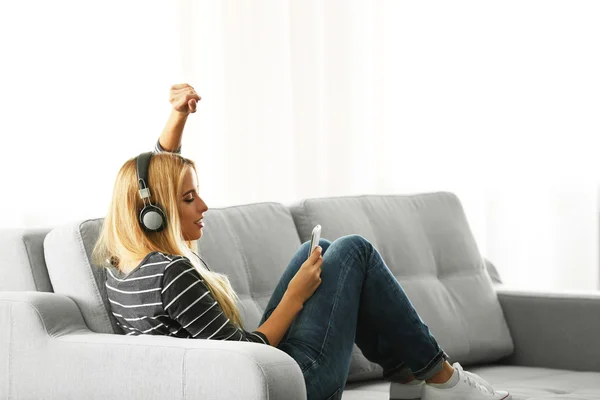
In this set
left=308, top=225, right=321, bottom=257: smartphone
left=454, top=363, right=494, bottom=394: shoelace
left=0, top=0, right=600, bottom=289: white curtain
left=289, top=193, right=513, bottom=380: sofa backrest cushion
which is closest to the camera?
left=308, top=225, right=321, bottom=257: smartphone

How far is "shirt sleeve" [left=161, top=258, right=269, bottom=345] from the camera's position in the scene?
196 cm

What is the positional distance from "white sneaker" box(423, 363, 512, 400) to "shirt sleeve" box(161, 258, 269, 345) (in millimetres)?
522

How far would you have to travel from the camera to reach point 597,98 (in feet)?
14.1

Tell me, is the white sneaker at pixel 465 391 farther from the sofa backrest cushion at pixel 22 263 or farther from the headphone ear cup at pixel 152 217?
the sofa backrest cushion at pixel 22 263

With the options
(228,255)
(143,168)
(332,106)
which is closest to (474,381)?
(228,255)

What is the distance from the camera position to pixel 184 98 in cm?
229

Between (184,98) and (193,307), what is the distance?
55cm

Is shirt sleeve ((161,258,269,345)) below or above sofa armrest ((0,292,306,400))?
above

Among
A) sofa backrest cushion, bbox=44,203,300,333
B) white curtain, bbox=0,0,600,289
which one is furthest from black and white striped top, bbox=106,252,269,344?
white curtain, bbox=0,0,600,289

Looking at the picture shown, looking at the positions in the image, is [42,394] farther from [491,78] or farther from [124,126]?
[491,78]

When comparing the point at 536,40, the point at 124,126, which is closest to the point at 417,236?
the point at 124,126

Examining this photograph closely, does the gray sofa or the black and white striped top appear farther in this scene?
the black and white striped top

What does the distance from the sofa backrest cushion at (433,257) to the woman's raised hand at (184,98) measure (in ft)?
1.96

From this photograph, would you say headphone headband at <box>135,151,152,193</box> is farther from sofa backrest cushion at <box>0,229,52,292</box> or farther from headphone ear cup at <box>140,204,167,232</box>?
sofa backrest cushion at <box>0,229,52,292</box>
